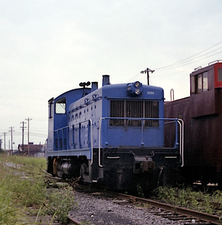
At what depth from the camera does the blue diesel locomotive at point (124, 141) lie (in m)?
10.6

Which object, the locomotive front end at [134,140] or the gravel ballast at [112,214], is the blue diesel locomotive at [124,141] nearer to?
the locomotive front end at [134,140]

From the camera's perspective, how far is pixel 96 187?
12875mm

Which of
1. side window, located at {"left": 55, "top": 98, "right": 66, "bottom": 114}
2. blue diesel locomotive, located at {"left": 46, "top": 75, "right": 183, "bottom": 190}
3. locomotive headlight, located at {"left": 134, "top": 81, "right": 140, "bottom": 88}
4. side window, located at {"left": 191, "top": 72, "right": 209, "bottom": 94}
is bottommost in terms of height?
blue diesel locomotive, located at {"left": 46, "top": 75, "right": 183, "bottom": 190}

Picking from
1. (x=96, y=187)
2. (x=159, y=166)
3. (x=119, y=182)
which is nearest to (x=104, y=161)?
(x=119, y=182)

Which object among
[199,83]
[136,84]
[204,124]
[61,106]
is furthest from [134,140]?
[61,106]

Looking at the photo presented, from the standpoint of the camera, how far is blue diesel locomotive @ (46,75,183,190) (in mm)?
10614

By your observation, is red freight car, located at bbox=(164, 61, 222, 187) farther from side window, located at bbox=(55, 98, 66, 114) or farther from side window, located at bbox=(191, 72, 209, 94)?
side window, located at bbox=(55, 98, 66, 114)

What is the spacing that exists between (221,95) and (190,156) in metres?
2.53

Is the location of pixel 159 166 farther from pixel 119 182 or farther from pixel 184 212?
pixel 184 212

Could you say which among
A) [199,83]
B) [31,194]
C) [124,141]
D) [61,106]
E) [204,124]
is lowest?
[31,194]

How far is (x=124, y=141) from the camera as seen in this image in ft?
37.5

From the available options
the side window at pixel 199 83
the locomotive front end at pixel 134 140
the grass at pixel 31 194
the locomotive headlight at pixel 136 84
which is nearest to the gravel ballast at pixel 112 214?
the grass at pixel 31 194

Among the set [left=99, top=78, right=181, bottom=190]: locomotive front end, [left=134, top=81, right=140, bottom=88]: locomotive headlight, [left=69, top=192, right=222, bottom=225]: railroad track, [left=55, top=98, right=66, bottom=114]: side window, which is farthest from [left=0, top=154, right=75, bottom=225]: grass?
[left=55, top=98, right=66, bottom=114]: side window

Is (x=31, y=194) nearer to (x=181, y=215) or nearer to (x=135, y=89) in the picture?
(x=181, y=215)
